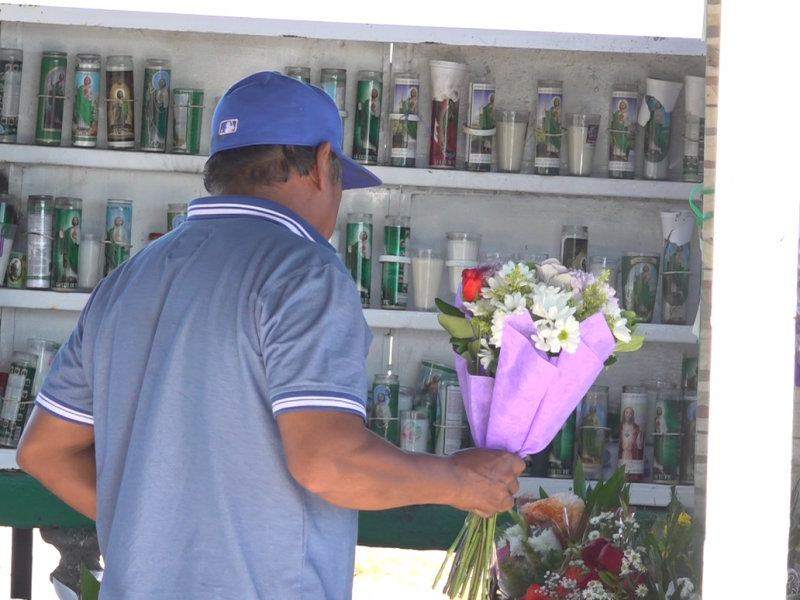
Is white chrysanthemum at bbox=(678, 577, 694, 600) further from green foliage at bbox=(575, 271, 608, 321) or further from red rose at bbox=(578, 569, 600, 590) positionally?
green foliage at bbox=(575, 271, 608, 321)

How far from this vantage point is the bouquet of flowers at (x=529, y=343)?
1.40 metres

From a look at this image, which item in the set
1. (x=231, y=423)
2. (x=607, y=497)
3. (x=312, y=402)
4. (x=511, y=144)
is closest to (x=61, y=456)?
(x=231, y=423)

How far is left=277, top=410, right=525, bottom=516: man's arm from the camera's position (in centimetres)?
119

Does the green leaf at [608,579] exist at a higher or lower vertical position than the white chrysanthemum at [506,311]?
lower

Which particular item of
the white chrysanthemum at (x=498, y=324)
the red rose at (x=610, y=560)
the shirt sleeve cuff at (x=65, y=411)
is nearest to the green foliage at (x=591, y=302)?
the white chrysanthemum at (x=498, y=324)

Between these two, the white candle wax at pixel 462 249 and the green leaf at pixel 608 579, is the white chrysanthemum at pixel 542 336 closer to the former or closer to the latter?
the green leaf at pixel 608 579

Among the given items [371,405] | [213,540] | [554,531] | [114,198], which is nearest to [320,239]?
[213,540]

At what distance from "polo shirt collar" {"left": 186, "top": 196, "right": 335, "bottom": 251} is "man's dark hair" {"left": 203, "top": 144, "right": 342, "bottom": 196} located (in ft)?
0.14

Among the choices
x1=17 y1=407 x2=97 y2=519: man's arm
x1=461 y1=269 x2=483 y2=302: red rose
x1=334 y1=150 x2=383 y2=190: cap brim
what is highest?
x1=334 y1=150 x2=383 y2=190: cap brim

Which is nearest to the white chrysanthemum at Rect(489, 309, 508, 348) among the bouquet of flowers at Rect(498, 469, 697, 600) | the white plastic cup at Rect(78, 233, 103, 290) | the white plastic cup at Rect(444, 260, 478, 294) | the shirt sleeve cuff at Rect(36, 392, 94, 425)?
the bouquet of flowers at Rect(498, 469, 697, 600)

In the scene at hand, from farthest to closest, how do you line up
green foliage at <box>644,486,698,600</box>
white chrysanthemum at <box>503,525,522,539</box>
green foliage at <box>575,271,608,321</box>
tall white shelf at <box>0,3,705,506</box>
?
tall white shelf at <box>0,3,705,506</box> < white chrysanthemum at <box>503,525,522,539</box> < green foliage at <box>644,486,698,600</box> < green foliage at <box>575,271,608,321</box>

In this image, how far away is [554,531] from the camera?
1655 millimetres

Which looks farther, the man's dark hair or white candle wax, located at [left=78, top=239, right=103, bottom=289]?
white candle wax, located at [left=78, top=239, right=103, bottom=289]

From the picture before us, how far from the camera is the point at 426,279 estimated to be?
9.23 feet
